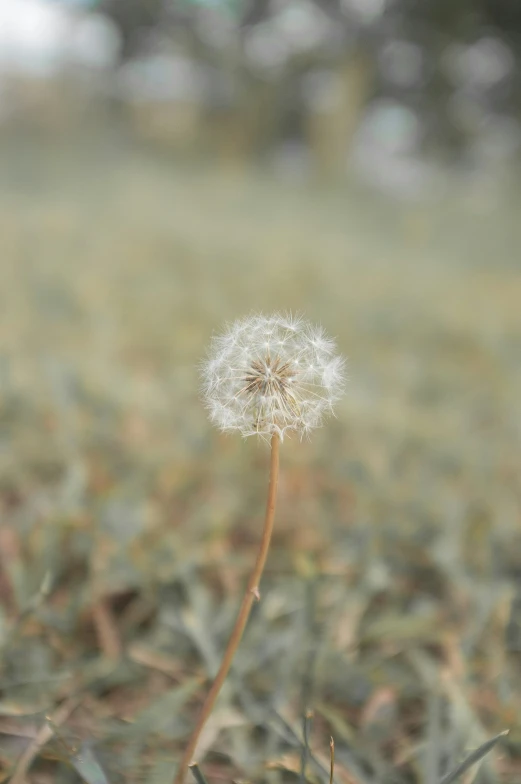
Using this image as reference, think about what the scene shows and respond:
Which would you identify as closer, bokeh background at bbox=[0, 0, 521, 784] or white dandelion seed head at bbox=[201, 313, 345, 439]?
white dandelion seed head at bbox=[201, 313, 345, 439]

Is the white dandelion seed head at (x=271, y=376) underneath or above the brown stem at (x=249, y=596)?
above

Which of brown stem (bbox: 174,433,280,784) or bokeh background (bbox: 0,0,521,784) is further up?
bokeh background (bbox: 0,0,521,784)

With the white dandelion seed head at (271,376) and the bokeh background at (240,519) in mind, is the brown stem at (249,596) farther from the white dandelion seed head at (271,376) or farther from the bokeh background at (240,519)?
the bokeh background at (240,519)

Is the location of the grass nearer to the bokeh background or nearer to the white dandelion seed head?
the bokeh background

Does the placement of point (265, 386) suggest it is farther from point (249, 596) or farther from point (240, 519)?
point (240, 519)

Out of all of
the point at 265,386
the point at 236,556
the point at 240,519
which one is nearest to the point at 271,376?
the point at 265,386

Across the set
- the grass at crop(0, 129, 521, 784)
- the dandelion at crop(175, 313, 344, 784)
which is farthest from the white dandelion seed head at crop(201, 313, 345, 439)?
the grass at crop(0, 129, 521, 784)

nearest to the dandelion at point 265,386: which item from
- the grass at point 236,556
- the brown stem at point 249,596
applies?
the brown stem at point 249,596
